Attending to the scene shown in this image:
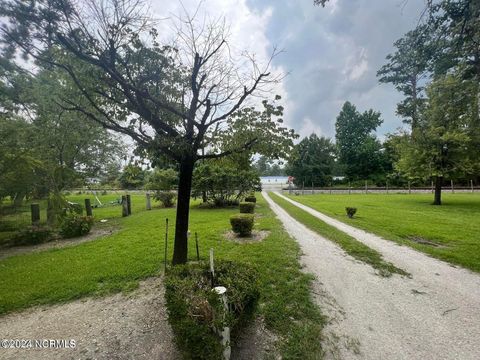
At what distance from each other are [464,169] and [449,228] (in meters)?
10.7

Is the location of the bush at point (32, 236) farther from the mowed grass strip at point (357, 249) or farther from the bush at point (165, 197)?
the mowed grass strip at point (357, 249)

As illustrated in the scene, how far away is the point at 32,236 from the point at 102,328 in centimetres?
760

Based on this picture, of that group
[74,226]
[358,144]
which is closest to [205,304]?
[74,226]

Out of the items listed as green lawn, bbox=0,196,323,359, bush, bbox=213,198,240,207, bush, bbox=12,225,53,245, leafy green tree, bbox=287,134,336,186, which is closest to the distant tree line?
leafy green tree, bbox=287,134,336,186

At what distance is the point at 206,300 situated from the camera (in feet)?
8.34

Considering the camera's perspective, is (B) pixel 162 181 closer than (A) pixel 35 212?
No

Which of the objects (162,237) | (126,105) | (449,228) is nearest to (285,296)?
(126,105)

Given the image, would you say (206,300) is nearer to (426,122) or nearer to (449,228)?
(449,228)

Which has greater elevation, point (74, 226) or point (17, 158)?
point (17, 158)

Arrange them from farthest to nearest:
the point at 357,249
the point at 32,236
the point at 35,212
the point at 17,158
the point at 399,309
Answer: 1. the point at 35,212
2. the point at 32,236
3. the point at 17,158
4. the point at 357,249
5. the point at 399,309

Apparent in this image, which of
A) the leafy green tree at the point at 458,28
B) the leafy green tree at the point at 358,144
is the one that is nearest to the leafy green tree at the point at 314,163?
the leafy green tree at the point at 358,144

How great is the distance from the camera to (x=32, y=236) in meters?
8.45

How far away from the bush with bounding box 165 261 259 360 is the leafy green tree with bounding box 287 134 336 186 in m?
40.5

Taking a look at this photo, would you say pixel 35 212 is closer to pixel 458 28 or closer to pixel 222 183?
pixel 222 183
